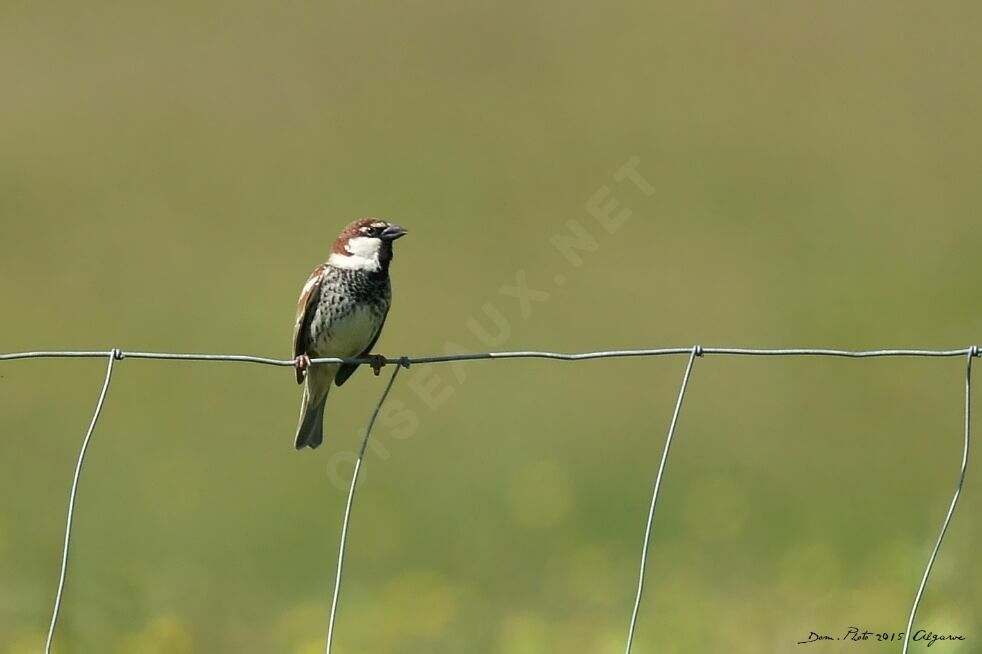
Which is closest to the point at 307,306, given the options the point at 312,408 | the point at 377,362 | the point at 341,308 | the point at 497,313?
the point at 341,308

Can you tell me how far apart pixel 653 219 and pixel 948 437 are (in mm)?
5758

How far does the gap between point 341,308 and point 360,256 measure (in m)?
0.25

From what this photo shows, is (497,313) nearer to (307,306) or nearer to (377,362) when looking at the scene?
(307,306)

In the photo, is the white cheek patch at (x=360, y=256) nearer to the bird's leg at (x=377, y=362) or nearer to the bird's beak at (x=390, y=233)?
the bird's beak at (x=390, y=233)

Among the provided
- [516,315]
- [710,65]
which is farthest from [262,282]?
[710,65]

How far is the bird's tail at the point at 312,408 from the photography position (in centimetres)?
659

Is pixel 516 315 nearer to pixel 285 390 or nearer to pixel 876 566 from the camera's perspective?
pixel 285 390

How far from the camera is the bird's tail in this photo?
6.59 meters

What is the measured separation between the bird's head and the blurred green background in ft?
4.72

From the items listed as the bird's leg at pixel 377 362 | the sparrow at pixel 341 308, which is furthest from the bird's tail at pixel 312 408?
the bird's leg at pixel 377 362

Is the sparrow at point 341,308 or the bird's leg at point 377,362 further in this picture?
the sparrow at point 341,308

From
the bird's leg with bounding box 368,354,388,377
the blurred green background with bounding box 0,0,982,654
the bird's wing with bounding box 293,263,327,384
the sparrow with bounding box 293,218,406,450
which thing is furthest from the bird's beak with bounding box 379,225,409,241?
the blurred green background with bounding box 0,0,982,654

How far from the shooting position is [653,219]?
15.3 metres

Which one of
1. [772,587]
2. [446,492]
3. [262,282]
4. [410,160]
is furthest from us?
[410,160]
